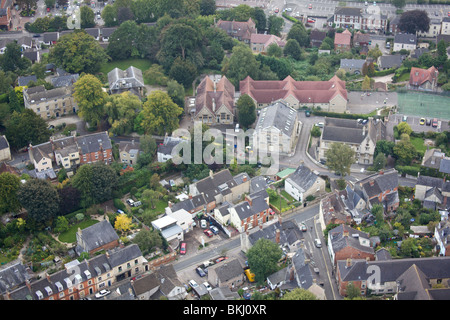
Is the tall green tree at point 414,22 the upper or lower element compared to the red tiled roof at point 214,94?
upper

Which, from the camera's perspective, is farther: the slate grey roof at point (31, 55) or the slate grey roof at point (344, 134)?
the slate grey roof at point (31, 55)

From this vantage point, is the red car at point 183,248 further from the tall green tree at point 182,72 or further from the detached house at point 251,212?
the tall green tree at point 182,72

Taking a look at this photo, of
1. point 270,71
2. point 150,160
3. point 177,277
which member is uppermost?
point 270,71

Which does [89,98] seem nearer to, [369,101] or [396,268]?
[369,101]

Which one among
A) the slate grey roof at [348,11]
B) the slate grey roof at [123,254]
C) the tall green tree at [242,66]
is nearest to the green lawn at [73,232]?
the slate grey roof at [123,254]

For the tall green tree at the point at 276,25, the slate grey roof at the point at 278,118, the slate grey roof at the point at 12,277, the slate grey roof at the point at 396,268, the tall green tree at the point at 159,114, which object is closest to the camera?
the slate grey roof at the point at 396,268

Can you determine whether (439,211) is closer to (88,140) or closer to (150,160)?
(150,160)

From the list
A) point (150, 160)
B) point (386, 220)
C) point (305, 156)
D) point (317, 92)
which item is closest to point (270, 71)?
point (317, 92)
